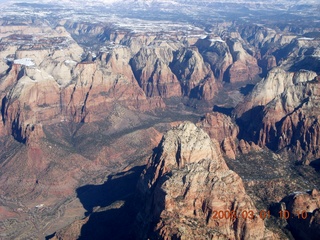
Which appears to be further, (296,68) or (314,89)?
(296,68)

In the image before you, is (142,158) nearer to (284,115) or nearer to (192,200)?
(284,115)

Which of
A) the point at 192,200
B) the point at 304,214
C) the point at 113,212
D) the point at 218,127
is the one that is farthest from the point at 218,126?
the point at 304,214

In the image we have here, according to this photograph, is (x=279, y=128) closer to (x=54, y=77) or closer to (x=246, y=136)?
(x=246, y=136)

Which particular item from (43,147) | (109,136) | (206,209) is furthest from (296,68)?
(206,209)

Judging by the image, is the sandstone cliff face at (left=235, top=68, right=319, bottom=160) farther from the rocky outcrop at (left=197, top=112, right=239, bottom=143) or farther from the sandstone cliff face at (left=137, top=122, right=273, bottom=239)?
the sandstone cliff face at (left=137, top=122, right=273, bottom=239)

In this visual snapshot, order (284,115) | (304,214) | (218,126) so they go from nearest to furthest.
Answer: (304,214) < (284,115) < (218,126)

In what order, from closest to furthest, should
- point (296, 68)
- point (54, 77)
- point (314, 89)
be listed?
point (314, 89) → point (54, 77) → point (296, 68)
